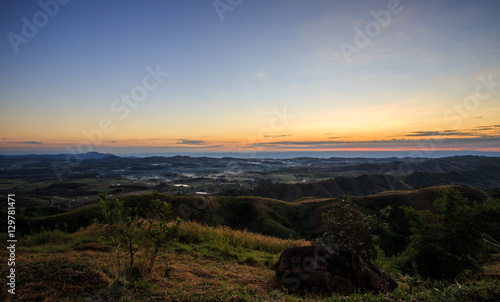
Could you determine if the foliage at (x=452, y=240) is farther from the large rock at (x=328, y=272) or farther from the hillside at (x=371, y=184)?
the hillside at (x=371, y=184)

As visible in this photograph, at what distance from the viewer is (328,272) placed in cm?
519

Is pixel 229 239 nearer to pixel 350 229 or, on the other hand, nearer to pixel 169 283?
pixel 350 229

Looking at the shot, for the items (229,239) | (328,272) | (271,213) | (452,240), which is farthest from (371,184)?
(328,272)

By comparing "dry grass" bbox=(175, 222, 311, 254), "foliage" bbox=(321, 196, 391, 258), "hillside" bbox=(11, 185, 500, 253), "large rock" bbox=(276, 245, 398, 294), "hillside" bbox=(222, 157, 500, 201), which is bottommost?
"hillside" bbox=(222, 157, 500, 201)

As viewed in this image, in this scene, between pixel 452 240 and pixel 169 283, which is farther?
pixel 452 240

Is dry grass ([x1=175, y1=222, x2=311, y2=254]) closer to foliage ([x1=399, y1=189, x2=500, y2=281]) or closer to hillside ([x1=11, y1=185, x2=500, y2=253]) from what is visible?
foliage ([x1=399, y1=189, x2=500, y2=281])

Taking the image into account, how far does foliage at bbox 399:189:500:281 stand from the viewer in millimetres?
6789

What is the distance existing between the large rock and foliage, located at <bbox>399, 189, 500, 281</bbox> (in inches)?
115

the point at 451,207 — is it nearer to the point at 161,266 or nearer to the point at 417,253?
the point at 417,253

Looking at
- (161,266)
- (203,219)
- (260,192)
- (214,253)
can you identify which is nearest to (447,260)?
(214,253)

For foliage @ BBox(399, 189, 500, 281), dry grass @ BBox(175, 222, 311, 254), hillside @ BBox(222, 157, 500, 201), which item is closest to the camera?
foliage @ BBox(399, 189, 500, 281)

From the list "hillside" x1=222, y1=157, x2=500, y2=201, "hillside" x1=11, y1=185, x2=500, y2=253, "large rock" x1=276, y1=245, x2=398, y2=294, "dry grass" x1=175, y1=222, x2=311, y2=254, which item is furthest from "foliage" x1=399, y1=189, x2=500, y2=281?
"hillside" x1=222, y1=157, x2=500, y2=201

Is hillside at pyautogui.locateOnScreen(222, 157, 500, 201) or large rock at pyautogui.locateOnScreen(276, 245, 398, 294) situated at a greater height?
large rock at pyautogui.locateOnScreen(276, 245, 398, 294)

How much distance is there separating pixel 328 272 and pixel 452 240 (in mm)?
4757
